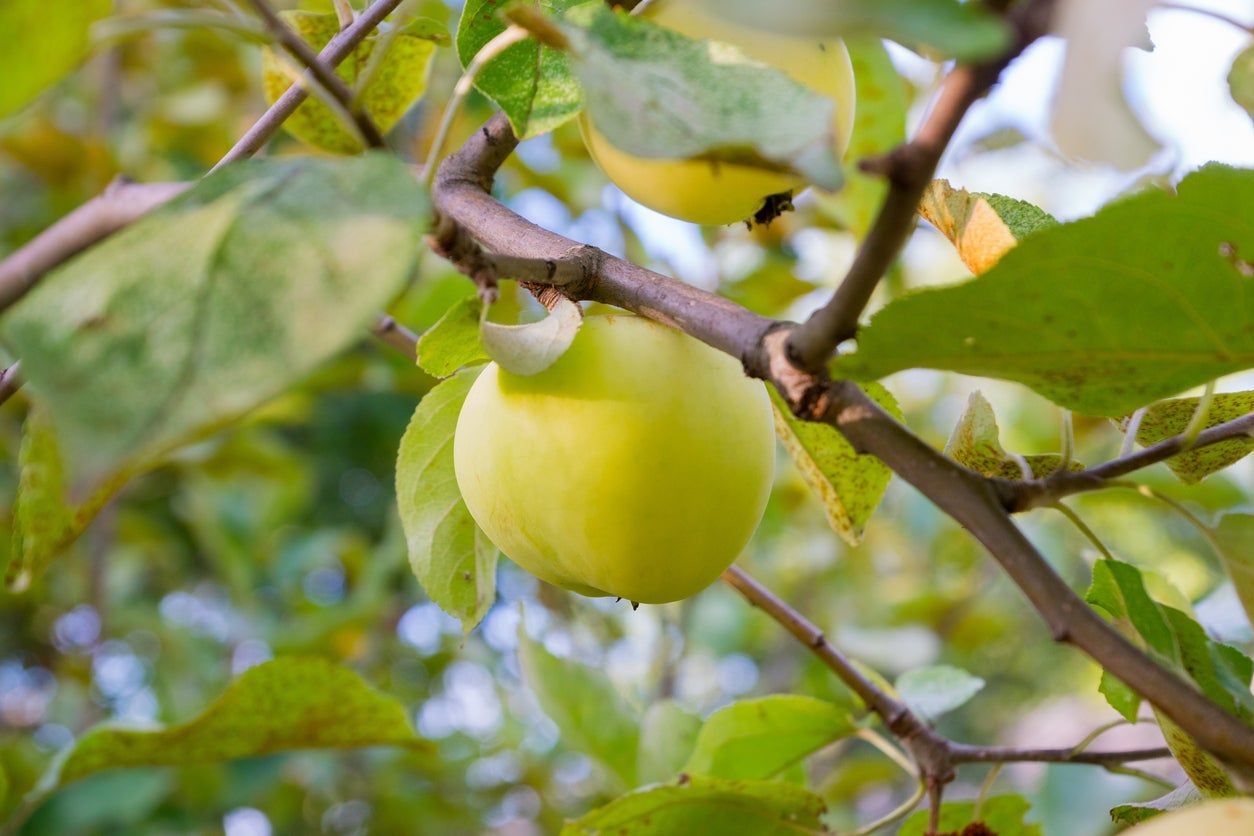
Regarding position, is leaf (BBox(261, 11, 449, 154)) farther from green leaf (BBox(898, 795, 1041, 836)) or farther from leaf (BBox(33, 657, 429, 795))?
green leaf (BBox(898, 795, 1041, 836))

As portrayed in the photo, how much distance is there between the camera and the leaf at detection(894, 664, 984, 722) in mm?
792

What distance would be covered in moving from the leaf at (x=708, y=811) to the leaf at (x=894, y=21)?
0.42 metres

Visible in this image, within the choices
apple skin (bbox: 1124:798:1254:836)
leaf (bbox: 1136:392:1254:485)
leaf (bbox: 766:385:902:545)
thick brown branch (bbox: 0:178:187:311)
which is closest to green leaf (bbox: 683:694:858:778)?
leaf (bbox: 766:385:902:545)

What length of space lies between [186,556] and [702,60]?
228cm

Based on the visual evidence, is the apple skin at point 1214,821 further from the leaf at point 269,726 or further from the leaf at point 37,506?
→ the leaf at point 269,726

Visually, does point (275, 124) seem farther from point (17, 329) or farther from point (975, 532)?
point (975, 532)

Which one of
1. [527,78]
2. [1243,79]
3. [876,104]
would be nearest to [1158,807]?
[1243,79]

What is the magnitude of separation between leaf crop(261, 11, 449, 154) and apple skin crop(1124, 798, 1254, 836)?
1.65 feet

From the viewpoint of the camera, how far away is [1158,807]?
527 millimetres

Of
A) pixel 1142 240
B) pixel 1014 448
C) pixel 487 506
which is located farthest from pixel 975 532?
pixel 1014 448

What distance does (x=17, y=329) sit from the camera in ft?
0.92

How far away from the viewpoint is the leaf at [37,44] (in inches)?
12.2

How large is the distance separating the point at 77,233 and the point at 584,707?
0.70 meters

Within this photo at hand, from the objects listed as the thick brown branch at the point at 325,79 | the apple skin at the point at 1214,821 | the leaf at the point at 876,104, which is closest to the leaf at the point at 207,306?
the thick brown branch at the point at 325,79
